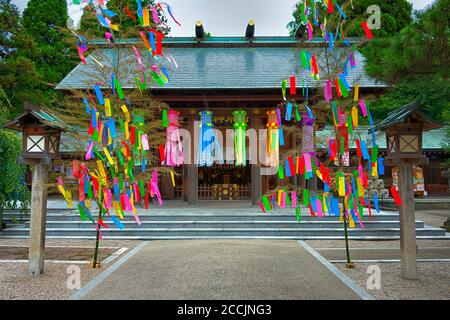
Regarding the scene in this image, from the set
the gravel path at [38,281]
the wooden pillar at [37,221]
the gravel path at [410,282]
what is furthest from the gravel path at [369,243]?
the wooden pillar at [37,221]

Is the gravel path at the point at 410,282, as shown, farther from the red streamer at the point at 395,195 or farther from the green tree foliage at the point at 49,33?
the green tree foliage at the point at 49,33

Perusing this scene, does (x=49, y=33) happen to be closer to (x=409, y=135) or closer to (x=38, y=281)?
(x=38, y=281)

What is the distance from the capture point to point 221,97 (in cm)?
1161

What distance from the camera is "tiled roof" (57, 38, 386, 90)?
11.5 meters

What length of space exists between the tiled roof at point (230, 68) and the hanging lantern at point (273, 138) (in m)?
1.09

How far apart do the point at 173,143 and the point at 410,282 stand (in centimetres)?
831

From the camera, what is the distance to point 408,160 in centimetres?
552

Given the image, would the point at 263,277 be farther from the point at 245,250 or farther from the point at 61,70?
the point at 61,70

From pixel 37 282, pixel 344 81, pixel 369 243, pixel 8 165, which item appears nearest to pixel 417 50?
pixel 344 81

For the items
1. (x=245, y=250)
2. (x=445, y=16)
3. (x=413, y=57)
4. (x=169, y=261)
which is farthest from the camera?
(x=245, y=250)

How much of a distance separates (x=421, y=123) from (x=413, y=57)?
45.0 inches

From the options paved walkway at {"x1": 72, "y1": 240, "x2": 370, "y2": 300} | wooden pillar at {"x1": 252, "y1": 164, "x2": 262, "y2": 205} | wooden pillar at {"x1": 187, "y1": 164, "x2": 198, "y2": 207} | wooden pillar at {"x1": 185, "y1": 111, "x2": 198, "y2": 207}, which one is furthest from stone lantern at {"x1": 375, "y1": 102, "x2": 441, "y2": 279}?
wooden pillar at {"x1": 185, "y1": 111, "x2": 198, "y2": 207}

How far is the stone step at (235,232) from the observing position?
9164 mm
